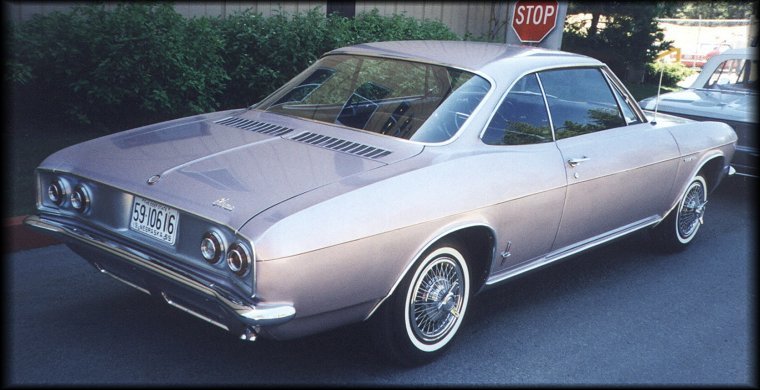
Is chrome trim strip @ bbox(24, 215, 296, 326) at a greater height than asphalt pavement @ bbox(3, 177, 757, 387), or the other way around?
chrome trim strip @ bbox(24, 215, 296, 326)

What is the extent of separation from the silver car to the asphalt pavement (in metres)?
0.36

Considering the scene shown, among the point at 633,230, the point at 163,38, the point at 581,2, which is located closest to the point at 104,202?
the point at 633,230

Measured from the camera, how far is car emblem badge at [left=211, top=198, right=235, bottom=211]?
3348 millimetres

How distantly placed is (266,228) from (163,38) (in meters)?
4.91

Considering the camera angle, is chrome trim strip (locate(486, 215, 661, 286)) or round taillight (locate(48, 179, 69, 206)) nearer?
round taillight (locate(48, 179, 69, 206))

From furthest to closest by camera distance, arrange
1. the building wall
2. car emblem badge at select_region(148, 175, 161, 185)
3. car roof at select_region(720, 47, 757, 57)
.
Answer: car roof at select_region(720, 47, 757, 57)
the building wall
car emblem badge at select_region(148, 175, 161, 185)

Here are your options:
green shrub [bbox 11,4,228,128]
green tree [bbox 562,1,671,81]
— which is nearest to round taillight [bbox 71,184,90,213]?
green shrub [bbox 11,4,228,128]

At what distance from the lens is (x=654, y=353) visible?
433cm

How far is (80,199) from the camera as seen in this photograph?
3861mm

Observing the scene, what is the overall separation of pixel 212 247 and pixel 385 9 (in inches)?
387

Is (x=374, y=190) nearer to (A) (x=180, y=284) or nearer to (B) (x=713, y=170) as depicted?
(A) (x=180, y=284)

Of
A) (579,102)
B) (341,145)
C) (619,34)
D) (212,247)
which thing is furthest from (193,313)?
(619,34)

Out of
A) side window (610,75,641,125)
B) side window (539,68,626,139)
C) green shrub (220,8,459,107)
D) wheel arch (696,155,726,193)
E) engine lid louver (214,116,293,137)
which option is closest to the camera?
engine lid louver (214,116,293,137)

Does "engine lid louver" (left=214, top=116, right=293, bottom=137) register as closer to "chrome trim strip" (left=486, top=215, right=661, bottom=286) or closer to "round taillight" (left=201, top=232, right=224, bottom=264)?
"round taillight" (left=201, top=232, right=224, bottom=264)
